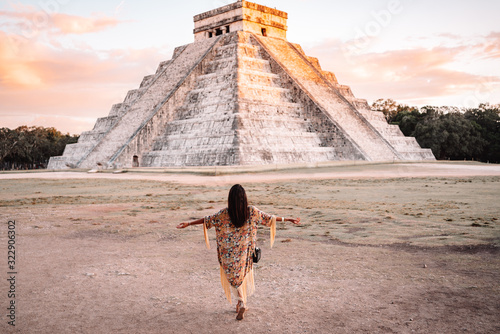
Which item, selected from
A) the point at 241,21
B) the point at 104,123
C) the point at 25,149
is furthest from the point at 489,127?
the point at 25,149

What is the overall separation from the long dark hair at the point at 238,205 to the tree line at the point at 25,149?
52555 mm

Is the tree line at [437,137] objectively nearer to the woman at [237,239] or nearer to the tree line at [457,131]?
the tree line at [457,131]

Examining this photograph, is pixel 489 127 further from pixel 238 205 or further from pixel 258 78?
pixel 238 205

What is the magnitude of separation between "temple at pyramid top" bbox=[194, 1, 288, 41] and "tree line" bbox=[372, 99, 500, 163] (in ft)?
52.6

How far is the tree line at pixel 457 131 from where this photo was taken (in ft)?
139

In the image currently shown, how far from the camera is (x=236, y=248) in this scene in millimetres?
4098

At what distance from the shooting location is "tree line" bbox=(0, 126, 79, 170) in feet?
168

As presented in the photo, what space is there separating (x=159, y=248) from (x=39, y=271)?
5.16 feet

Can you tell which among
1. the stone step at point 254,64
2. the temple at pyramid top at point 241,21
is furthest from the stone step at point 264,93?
the temple at pyramid top at point 241,21

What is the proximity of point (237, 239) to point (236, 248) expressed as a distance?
0.25 feet

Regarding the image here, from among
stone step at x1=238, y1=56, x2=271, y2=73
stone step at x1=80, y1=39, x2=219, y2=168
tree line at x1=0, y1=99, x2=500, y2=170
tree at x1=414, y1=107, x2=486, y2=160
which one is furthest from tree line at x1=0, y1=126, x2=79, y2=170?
tree at x1=414, y1=107, x2=486, y2=160

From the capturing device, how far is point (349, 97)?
34.9 meters

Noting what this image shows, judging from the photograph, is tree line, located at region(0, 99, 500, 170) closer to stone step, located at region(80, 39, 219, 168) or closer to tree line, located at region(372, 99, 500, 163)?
tree line, located at region(372, 99, 500, 163)

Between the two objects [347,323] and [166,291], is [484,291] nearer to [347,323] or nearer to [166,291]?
[347,323]
